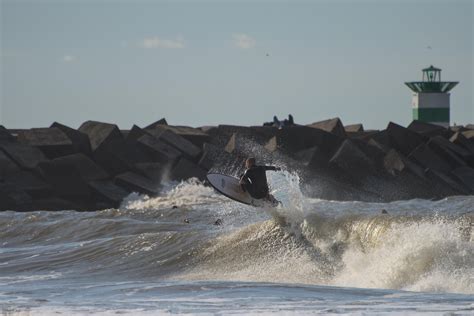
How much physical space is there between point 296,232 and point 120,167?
538 inches

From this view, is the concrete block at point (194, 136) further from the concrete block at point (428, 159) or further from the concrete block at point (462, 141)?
the concrete block at point (462, 141)

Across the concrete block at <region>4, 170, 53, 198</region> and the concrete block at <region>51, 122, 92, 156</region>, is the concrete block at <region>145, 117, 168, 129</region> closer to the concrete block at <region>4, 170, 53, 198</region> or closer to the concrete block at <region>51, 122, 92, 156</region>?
the concrete block at <region>51, 122, 92, 156</region>

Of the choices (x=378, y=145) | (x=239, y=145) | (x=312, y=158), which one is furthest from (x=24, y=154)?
(x=378, y=145)

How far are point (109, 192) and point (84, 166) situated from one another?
115cm

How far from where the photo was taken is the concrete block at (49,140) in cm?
3183

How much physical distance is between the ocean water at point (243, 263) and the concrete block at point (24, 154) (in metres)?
5.96

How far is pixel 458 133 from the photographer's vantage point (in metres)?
37.5

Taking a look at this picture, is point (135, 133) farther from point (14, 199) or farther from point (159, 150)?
point (14, 199)

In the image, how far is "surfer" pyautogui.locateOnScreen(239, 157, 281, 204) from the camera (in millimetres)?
19719

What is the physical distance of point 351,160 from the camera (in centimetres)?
3144

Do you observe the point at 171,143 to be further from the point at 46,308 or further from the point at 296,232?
the point at 46,308

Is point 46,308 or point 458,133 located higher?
point 458,133

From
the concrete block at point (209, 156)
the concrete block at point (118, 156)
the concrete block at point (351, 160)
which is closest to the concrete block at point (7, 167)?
the concrete block at point (118, 156)

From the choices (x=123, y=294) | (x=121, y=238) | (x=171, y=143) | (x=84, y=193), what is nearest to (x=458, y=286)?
(x=123, y=294)
